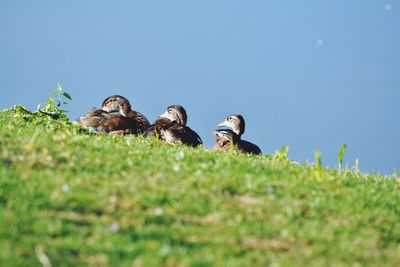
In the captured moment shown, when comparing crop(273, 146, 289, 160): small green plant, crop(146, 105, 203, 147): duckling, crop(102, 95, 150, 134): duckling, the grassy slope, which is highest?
crop(102, 95, 150, 134): duckling

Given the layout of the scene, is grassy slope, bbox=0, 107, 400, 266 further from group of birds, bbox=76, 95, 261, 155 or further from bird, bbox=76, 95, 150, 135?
bird, bbox=76, 95, 150, 135

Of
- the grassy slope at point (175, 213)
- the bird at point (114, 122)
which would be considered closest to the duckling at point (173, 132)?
the bird at point (114, 122)

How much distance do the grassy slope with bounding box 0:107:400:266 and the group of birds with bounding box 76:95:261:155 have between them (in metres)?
10.9

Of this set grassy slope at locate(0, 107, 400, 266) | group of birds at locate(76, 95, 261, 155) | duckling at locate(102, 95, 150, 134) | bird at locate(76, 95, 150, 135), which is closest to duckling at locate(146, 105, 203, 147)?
group of birds at locate(76, 95, 261, 155)

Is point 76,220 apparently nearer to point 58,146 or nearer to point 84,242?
point 84,242

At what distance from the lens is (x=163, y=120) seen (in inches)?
990

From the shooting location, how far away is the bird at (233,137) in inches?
960

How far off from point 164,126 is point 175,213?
48.9 ft

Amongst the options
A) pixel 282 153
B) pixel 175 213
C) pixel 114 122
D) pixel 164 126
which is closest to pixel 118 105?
pixel 114 122

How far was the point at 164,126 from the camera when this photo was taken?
80.0 ft

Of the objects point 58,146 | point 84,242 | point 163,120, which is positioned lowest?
point 84,242

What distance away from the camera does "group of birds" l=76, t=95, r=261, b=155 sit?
23.9m

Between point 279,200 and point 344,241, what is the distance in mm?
1528

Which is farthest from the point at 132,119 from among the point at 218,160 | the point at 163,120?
the point at 218,160
